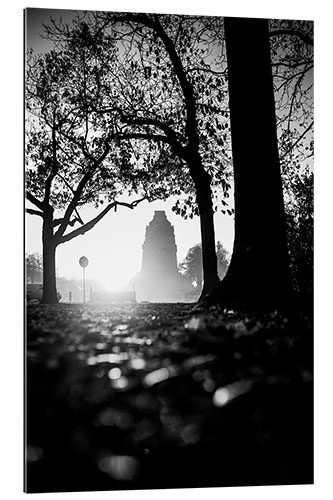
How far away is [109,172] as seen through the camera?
5188 mm

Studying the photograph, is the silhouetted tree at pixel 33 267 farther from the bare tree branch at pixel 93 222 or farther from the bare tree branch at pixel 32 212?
the bare tree branch at pixel 32 212

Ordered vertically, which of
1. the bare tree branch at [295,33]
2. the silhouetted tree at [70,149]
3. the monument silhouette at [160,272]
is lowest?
the monument silhouette at [160,272]

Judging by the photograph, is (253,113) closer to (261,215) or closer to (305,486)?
(261,215)

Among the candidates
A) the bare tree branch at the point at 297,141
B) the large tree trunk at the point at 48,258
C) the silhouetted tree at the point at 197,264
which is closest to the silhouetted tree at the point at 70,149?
the large tree trunk at the point at 48,258

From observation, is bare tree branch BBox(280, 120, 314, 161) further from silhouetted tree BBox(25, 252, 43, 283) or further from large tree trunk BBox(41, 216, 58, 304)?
silhouetted tree BBox(25, 252, 43, 283)

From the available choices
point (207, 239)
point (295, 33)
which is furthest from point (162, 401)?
point (295, 33)

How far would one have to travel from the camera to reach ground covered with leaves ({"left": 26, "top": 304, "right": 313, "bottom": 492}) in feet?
9.36

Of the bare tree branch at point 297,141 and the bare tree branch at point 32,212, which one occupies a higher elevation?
the bare tree branch at point 297,141

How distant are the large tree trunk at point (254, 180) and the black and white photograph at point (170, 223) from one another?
0.01 m

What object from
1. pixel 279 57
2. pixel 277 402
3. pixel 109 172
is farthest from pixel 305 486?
pixel 279 57

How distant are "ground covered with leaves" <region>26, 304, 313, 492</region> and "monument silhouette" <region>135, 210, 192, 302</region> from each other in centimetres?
49

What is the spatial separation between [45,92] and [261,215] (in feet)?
6.54

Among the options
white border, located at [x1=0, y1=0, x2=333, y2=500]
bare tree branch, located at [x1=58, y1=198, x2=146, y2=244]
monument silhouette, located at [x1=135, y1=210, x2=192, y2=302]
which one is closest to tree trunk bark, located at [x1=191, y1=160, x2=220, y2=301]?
monument silhouette, located at [x1=135, y1=210, x2=192, y2=302]

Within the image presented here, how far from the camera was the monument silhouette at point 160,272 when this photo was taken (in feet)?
14.9
